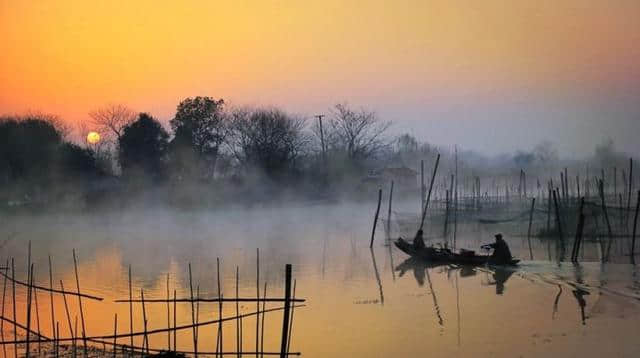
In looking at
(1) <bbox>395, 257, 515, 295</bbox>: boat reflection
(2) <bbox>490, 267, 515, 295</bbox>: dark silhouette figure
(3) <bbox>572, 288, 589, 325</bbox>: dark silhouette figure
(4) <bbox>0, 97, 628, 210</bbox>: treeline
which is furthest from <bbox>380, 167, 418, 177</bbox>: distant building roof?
(3) <bbox>572, 288, 589, 325</bbox>: dark silhouette figure

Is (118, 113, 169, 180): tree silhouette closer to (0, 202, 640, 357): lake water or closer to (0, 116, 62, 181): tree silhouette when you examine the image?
(0, 116, 62, 181): tree silhouette

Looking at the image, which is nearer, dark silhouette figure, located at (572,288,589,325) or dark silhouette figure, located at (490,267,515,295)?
dark silhouette figure, located at (572,288,589,325)

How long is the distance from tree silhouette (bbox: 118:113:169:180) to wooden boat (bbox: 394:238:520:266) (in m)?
20.8

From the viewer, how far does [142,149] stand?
116 feet

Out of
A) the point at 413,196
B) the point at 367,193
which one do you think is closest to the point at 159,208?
the point at 367,193

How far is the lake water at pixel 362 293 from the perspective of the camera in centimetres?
1036

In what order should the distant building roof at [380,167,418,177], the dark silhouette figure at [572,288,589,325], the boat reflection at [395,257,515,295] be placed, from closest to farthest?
the dark silhouette figure at [572,288,589,325]
the boat reflection at [395,257,515,295]
the distant building roof at [380,167,418,177]

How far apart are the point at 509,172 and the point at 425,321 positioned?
4603cm

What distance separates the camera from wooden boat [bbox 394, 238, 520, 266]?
16812mm

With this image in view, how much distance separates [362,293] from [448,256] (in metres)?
3.80

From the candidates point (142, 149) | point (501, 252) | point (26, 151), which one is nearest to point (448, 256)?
point (501, 252)

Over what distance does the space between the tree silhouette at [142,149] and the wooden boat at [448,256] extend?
68.3 feet

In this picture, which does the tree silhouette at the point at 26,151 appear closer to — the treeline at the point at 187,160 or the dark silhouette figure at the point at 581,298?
the treeline at the point at 187,160

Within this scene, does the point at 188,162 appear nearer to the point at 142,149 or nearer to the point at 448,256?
the point at 142,149
